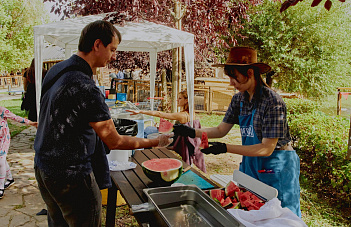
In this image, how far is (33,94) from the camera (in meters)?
5.84

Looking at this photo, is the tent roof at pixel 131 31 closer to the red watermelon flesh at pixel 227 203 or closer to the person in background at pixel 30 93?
the person in background at pixel 30 93

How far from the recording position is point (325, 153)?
4.67m

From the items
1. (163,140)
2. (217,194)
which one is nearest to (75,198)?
(163,140)

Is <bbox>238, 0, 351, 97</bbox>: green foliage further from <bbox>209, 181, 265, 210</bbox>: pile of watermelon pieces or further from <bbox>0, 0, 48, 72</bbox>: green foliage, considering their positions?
<bbox>0, 0, 48, 72</bbox>: green foliage

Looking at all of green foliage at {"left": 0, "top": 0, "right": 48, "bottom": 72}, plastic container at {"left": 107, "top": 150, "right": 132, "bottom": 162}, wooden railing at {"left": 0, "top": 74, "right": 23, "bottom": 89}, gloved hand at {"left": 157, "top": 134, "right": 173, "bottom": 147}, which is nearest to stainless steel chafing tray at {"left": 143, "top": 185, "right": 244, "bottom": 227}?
gloved hand at {"left": 157, "top": 134, "right": 173, "bottom": 147}

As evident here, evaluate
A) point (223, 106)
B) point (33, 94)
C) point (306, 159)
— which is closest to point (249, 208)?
point (306, 159)

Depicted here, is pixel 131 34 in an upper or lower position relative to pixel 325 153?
upper

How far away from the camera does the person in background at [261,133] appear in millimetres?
2324

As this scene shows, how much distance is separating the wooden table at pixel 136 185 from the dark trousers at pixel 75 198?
26cm

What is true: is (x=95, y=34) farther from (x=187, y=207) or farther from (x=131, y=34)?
(x=131, y=34)

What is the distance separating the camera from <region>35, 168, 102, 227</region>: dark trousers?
186 centimetres

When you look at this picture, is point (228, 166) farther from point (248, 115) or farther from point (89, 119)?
point (89, 119)

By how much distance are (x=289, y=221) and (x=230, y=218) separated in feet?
1.04

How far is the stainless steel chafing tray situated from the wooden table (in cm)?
10
